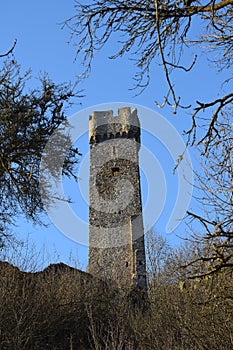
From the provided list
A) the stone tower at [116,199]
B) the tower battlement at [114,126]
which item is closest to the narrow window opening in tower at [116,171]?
the stone tower at [116,199]

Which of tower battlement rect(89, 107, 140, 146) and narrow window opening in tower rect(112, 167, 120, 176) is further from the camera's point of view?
tower battlement rect(89, 107, 140, 146)

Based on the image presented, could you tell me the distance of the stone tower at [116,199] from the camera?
17344 mm

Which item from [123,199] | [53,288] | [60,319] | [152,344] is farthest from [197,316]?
[123,199]

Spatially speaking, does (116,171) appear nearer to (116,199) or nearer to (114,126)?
(116,199)

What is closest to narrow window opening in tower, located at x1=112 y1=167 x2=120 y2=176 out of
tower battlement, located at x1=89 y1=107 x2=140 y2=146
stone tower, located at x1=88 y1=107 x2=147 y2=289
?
stone tower, located at x1=88 y1=107 x2=147 y2=289

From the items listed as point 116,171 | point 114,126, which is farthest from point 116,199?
point 114,126

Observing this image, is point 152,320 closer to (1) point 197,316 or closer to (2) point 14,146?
(1) point 197,316

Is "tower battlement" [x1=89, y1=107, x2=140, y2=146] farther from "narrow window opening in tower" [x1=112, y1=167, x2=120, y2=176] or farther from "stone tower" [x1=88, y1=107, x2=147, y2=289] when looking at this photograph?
"narrow window opening in tower" [x1=112, y1=167, x2=120, y2=176]

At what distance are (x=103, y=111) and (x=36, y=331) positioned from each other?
1426cm

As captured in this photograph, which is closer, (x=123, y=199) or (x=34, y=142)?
(x=34, y=142)

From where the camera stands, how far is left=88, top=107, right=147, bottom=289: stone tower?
17.3m

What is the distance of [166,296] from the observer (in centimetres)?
733

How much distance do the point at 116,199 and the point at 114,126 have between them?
3.22 meters

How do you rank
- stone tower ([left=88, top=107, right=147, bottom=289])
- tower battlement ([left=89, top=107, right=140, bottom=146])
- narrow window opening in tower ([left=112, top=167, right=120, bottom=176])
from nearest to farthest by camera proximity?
1. stone tower ([left=88, top=107, right=147, bottom=289])
2. narrow window opening in tower ([left=112, top=167, right=120, bottom=176])
3. tower battlement ([left=89, top=107, right=140, bottom=146])
